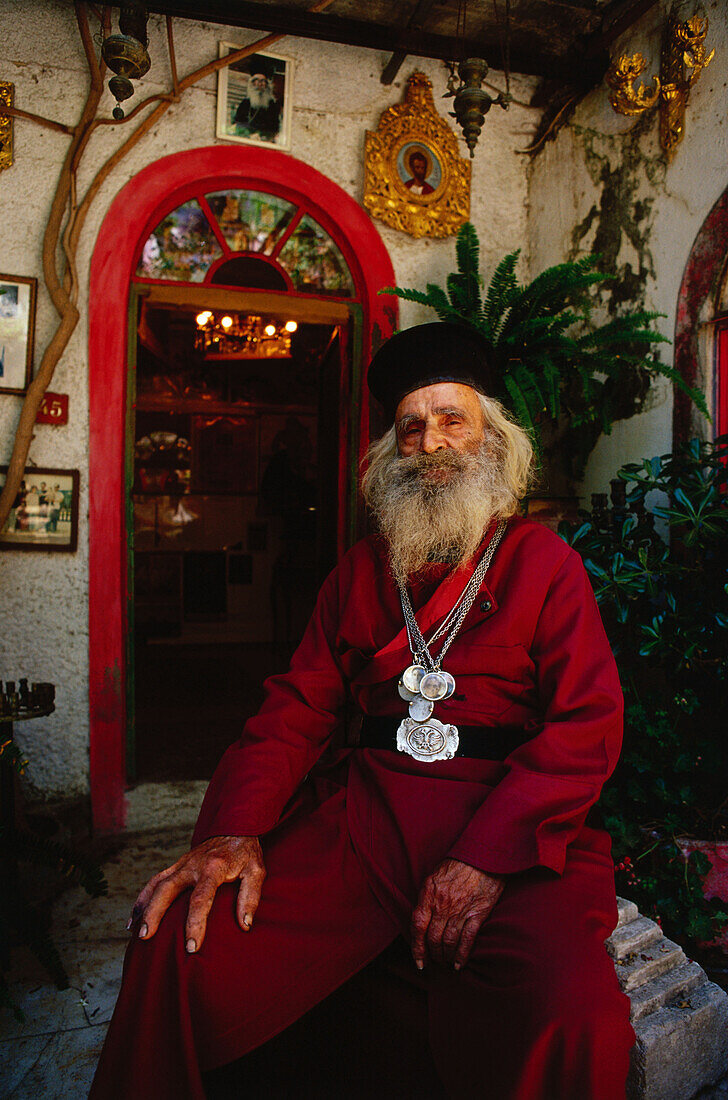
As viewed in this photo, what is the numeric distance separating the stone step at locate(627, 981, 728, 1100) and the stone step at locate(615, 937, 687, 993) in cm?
7

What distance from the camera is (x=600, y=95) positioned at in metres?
3.75

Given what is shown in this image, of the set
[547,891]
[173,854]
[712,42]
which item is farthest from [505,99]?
[173,854]

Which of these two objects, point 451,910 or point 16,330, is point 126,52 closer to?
point 16,330

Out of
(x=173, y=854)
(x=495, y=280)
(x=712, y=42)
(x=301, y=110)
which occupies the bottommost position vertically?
(x=173, y=854)

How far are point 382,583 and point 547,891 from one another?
3.18 ft

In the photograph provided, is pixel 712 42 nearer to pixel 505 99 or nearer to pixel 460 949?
pixel 505 99

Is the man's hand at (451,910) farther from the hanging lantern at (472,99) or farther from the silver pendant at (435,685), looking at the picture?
the hanging lantern at (472,99)

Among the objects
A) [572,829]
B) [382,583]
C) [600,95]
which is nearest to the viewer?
[572,829]

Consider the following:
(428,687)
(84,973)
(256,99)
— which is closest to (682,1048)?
(428,687)

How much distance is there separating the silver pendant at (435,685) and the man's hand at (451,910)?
419mm

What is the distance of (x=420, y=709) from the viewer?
1834 millimetres

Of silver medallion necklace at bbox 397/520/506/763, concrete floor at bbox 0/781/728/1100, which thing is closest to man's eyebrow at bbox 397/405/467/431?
silver medallion necklace at bbox 397/520/506/763

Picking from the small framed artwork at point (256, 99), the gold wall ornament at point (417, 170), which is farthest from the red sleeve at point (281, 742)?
the small framed artwork at point (256, 99)

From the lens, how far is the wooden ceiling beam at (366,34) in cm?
339
